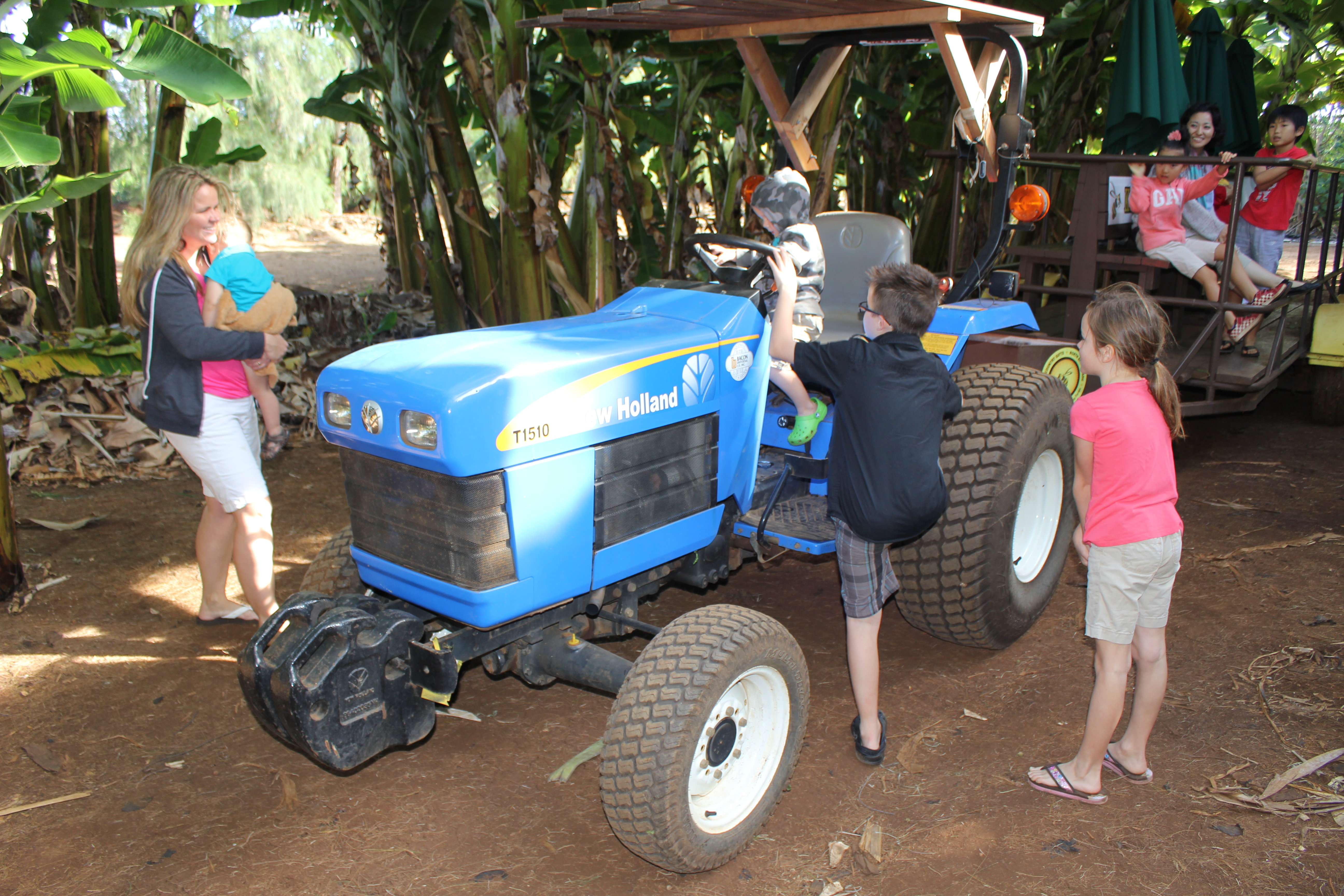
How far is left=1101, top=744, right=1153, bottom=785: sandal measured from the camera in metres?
2.90

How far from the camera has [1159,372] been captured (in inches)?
107

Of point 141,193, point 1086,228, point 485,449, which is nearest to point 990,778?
point 485,449

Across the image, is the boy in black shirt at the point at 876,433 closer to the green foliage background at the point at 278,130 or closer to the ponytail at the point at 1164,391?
the ponytail at the point at 1164,391

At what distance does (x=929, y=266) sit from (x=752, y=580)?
6.43 metres

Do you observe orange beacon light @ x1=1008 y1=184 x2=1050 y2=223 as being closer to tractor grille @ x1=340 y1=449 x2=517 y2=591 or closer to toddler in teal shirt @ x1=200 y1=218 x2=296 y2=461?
tractor grille @ x1=340 y1=449 x2=517 y2=591

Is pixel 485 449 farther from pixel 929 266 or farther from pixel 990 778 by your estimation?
pixel 929 266

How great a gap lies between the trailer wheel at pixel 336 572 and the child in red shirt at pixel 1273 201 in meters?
5.21

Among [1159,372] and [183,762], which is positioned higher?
[1159,372]

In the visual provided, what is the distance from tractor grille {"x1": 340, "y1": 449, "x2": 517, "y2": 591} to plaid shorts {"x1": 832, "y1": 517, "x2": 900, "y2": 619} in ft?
3.27

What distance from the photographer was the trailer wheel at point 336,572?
3188 millimetres

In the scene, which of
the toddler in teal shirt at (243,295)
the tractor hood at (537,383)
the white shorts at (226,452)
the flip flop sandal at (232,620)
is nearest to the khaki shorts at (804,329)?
the tractor hood at (537,383)

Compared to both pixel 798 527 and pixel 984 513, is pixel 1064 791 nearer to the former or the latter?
pixel 984 513

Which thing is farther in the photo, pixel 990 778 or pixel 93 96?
pixel 93 96

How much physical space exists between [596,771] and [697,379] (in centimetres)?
126
